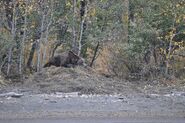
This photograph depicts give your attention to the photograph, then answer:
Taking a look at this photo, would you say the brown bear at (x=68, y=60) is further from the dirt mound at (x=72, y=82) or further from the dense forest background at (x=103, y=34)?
the dense forest background at (x=103, y=34)

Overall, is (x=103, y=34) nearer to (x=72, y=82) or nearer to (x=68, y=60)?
(x=68, y=60)

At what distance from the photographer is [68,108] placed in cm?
1259

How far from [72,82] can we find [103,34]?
5.89 m

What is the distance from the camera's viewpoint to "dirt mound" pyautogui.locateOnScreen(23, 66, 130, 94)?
1655cm

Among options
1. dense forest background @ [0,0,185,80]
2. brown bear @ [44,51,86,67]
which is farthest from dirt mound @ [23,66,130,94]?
dense forest background @ [0,0,185,80]

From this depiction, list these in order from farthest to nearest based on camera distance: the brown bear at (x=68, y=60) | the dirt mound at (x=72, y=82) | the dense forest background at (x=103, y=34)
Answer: the dense forest background at (x=103, y=34) < the brown bear at (x=68, y=60) < the dirt mound at (x=72, y=82)

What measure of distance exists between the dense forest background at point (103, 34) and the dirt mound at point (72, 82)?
7.59 ft

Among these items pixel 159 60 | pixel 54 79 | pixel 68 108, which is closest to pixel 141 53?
pixel 159 60

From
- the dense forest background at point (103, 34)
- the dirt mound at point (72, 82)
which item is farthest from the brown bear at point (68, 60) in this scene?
the dense forest background at point (103, 34)

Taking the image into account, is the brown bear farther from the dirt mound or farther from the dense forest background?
the dense forest background

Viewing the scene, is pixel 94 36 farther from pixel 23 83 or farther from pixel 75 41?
pixel 23 83

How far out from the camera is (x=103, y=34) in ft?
74.7

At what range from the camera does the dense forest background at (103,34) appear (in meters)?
21.3

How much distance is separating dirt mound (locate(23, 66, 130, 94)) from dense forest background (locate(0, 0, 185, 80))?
231 centimetres
